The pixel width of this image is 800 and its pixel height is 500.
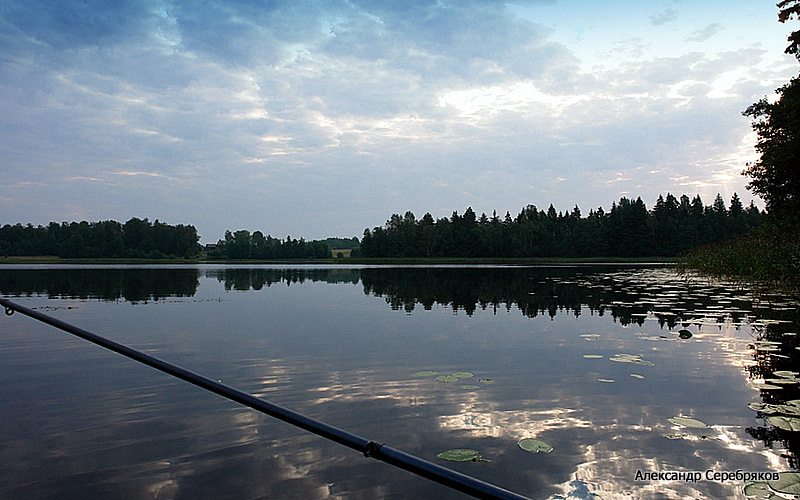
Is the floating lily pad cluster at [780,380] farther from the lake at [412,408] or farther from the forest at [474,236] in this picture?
the forest at [474,236]

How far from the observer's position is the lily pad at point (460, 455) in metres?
4.29

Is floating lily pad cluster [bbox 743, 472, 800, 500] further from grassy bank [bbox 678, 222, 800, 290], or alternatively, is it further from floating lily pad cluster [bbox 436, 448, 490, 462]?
grassy bank [bbox 678, 222, 800, 290]

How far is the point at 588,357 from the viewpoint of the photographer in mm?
8516

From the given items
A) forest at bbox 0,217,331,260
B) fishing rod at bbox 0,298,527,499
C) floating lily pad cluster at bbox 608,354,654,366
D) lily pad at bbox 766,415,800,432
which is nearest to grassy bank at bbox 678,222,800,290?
floating lily pad cluster at bbox 608,354,654,366

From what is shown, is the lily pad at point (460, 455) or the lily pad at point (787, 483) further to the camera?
the lily pad at point (460, 455)

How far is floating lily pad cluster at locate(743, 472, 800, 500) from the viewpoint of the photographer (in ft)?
11.6

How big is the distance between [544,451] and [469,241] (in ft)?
400

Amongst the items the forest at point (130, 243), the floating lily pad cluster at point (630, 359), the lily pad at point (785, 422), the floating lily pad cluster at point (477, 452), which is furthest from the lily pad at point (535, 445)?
the forest at point (130, 243)

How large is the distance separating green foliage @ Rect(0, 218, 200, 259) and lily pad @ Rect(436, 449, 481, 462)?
149 m

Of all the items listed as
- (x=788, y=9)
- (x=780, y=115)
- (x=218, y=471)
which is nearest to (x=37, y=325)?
(x=218, y=471)

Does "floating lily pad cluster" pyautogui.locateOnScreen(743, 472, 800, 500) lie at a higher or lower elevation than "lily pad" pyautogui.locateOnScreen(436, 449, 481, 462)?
higher

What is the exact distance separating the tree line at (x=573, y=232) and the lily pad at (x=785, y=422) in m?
106

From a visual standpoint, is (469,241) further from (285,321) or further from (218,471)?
(218,471)

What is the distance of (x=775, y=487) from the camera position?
3.61 meters
